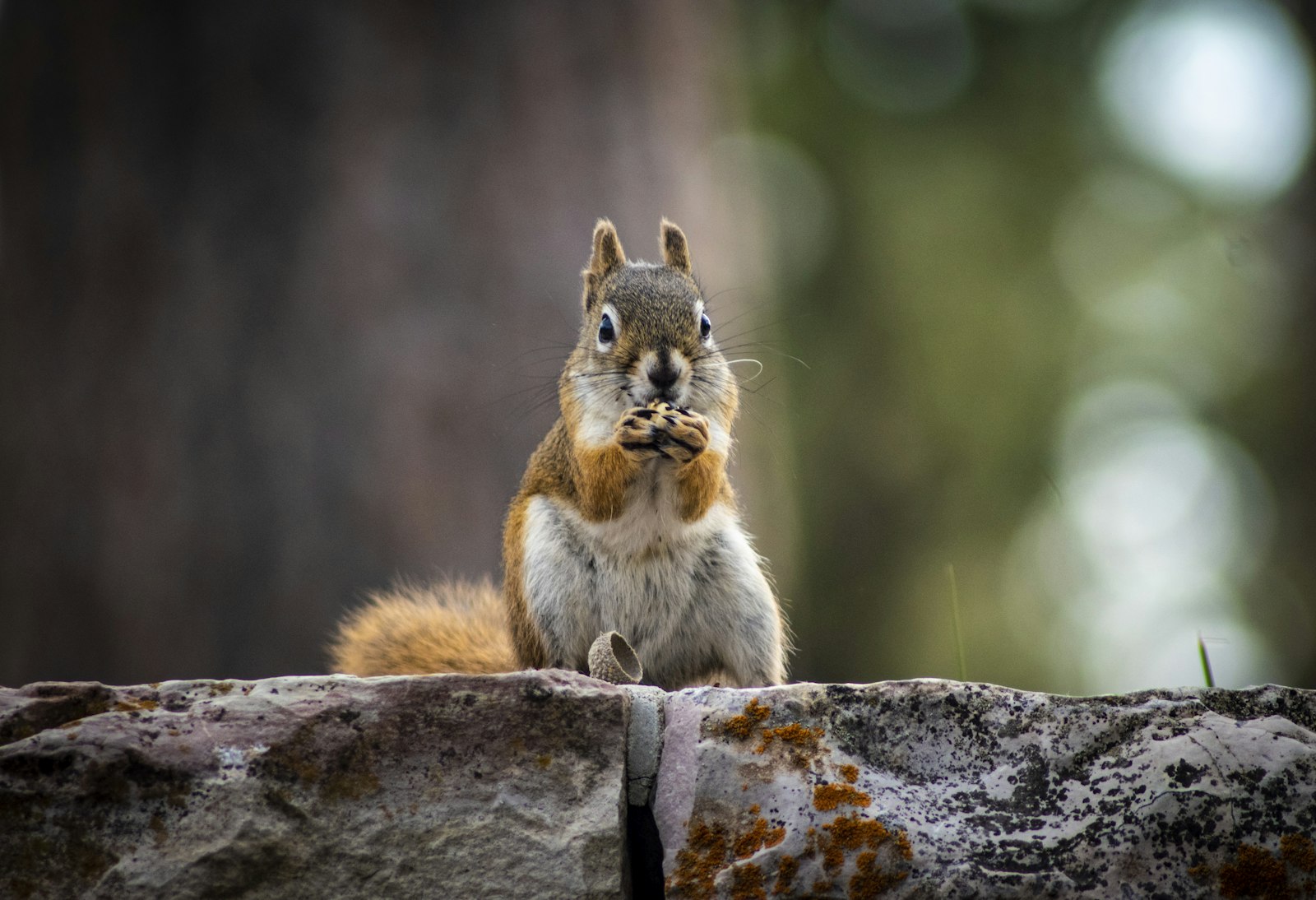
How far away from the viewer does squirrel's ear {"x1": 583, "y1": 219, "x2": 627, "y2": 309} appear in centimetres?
318

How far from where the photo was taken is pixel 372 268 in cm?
420

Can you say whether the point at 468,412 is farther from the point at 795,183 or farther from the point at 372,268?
the point at 795,183

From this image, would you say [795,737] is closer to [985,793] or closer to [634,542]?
[985,793]

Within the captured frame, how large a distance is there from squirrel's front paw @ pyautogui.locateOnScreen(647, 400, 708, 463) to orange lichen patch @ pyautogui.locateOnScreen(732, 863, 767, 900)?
1103mm

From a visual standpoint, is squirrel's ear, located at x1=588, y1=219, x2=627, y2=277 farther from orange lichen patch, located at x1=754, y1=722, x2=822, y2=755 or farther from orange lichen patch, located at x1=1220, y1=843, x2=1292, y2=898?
orange lichen patch, located at x1=1220, y1=843, x2=1292, y2=898

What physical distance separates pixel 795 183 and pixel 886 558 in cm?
337

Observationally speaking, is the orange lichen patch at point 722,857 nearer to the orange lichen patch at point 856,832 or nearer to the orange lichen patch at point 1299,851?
the orange lichen patch at point 856,832

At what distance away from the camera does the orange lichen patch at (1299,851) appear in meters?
1.39

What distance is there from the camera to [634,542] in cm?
257

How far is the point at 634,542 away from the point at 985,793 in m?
1.18

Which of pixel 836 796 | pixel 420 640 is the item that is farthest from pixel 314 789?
pixel 420 640

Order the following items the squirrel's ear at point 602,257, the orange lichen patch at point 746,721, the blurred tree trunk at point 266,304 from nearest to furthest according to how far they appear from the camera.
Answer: the orange lichen patch at point 746,721 < the squirrel's ear at point 602,257 < the blurred tree trunk at point 266,304

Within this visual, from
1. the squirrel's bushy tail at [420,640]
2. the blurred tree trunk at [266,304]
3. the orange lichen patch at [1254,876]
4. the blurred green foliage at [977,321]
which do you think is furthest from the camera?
the blurred green foliage at [977,321]

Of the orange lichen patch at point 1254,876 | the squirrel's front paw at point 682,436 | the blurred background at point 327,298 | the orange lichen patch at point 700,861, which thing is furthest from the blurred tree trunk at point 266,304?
the orange lichen patch at point 1254,876
